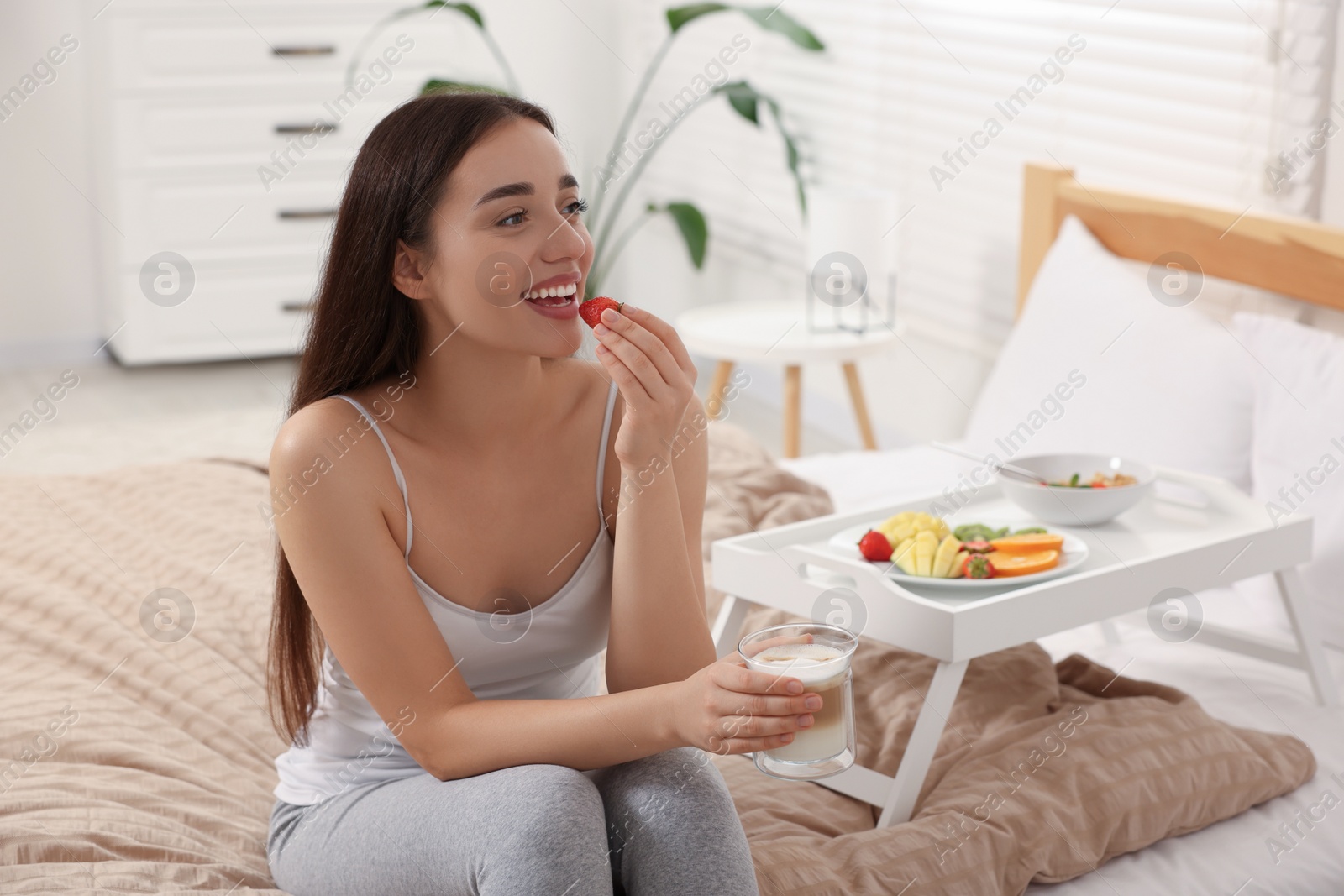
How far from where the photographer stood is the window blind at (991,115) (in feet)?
7.20

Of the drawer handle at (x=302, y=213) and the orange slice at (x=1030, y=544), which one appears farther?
the drawer handle at (x=302, y=213)

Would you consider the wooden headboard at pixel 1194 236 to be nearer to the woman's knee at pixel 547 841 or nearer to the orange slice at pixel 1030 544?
the orange slice at pixel 1030 544

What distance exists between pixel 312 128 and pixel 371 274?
353cm

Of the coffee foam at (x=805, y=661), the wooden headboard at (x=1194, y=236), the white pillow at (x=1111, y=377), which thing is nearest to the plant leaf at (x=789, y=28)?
the wooden headboard at (x=1194, y=236)

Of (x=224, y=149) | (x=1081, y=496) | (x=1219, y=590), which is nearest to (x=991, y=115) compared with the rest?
(x=1219, y=590)

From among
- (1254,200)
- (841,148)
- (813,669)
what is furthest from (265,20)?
(813,669)

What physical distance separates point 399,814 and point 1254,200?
177 centimetres

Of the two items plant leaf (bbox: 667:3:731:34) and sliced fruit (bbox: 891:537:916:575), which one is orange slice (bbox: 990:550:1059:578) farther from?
plant leaf (bbox: 667:3:731:34)

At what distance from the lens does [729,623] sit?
1611 millimetres

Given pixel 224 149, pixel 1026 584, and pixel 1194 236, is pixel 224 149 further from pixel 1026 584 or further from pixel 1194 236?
pixel 1026 584

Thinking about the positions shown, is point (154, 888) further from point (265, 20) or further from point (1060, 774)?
point (265, 20)

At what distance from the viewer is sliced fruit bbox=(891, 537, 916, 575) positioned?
1466 mm

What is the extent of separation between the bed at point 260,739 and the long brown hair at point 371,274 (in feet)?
0.64

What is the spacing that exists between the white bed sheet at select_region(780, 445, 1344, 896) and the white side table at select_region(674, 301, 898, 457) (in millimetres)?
679
